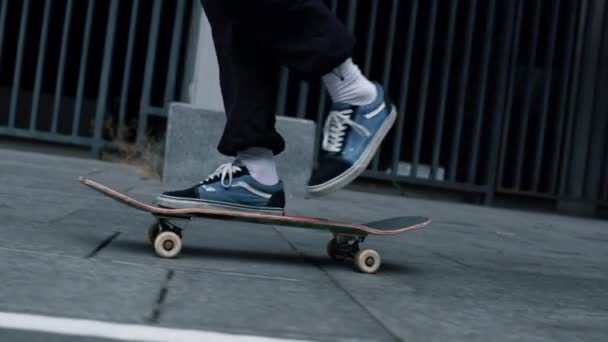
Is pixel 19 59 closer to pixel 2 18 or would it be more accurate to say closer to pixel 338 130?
pixel 2 18

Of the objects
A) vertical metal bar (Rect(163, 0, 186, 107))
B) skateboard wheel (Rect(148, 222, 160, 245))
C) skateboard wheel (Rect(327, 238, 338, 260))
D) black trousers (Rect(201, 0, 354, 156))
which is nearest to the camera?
black trousers (Rect(201, 0, 354, 156))

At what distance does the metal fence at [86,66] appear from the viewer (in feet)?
21.2

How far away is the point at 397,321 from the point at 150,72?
4.99 metres

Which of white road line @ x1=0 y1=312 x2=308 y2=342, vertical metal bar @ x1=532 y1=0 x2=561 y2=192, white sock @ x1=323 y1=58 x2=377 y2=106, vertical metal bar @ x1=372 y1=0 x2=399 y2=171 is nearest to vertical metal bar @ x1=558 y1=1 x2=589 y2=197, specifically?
vertical metal bar @ x1=532 y1=0 x2=561 y2=192

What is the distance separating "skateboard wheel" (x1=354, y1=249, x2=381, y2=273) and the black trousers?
16.1 inches

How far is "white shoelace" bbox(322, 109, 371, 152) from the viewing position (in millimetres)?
2447

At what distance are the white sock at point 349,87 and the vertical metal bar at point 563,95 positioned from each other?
4.64 m

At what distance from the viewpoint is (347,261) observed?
8.95 ft

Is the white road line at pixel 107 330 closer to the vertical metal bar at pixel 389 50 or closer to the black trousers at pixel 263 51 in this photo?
the black trousers at pixel 263 51

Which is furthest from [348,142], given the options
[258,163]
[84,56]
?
[84,56]

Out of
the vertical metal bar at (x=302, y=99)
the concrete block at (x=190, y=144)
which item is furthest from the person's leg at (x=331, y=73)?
the vertical metal bar at (x=302, y=99)

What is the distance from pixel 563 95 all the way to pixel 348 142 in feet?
15.7

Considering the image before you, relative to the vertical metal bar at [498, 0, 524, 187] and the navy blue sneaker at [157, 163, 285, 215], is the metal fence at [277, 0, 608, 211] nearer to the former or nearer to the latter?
the vertical metal bar at [498, 0, 524, 187]

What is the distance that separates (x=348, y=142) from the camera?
2445 millimetres
